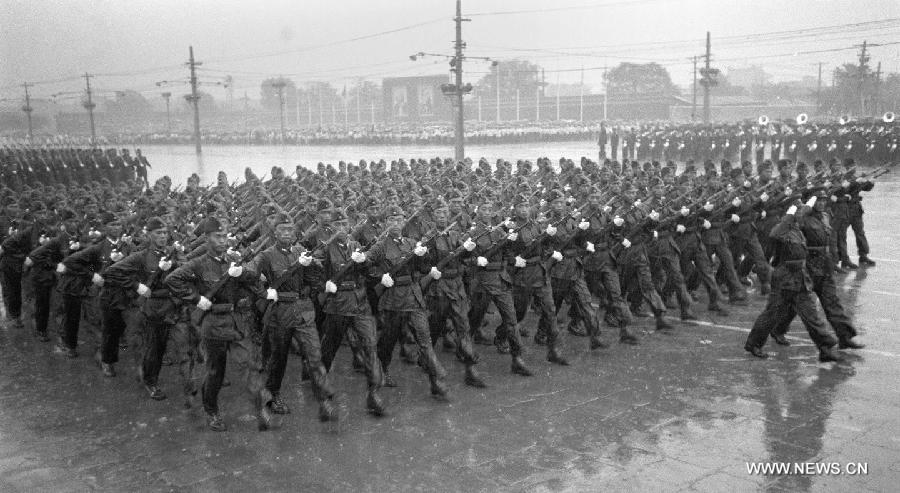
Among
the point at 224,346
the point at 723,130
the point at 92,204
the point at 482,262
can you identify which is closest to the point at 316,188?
the point at 92,204

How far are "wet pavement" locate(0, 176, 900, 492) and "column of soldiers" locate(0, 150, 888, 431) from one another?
0.95 feet

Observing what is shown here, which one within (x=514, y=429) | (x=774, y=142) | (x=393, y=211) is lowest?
(x=514, y=429)

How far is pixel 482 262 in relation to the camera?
877cm

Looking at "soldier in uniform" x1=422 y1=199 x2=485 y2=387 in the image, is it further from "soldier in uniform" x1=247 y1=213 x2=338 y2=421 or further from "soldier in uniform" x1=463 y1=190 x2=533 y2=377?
"soldier in uniform" x1=247 y1=213 x2=338 y2=421

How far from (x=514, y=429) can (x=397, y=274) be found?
6.67 feet

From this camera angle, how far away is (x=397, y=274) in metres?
8.34

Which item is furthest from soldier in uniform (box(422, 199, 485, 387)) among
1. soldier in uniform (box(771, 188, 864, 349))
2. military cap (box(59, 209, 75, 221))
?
military cap (box(59, 209, 75, 221))

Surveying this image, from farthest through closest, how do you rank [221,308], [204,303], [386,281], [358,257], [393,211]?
[393,211] → [386,281] → [358,257] → [221,308] → [204,303]

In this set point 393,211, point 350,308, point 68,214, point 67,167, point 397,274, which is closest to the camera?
point 350,308

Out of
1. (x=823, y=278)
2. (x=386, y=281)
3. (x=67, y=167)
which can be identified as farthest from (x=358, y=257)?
(x=67, y=167)

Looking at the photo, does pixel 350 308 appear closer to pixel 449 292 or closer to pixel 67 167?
pixel 449 292

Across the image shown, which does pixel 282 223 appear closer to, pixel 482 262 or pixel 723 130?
pixel 482 262

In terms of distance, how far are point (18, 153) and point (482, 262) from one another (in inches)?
1089

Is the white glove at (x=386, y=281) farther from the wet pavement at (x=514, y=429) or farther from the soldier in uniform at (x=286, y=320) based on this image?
the wet pavement at (x=514, y=429)
